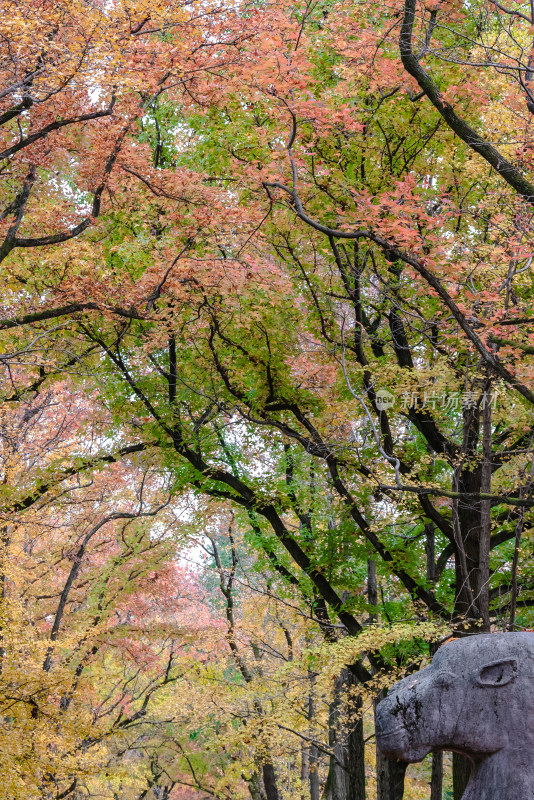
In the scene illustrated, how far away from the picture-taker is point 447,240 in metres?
7.68

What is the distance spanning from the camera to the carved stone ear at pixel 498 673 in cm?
198

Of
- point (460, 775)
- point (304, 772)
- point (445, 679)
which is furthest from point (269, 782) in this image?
point (445, 679)

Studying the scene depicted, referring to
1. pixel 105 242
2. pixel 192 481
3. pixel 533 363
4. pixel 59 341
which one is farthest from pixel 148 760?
pixel 533 363

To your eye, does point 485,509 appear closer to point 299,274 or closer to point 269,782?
point 299,274

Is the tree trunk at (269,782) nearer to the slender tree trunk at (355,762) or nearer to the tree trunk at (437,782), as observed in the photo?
the slender tree trunk at (355,762)

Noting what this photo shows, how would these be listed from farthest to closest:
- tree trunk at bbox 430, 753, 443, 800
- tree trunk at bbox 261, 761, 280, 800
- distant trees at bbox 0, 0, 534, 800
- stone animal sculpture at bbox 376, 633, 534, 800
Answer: tree trunk at bbox 261, 761, 280, 800 → tree trunk at bbox 430, 753, 443, 800 → distant trees at bbox 0, 0, 534, 800 → stone animal sculpture at bbox 376, 633, 534, 800

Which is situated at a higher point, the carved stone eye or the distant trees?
the distant trees

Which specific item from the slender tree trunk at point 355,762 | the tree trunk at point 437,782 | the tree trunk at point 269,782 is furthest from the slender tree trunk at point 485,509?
the tree trunk at point 269,782

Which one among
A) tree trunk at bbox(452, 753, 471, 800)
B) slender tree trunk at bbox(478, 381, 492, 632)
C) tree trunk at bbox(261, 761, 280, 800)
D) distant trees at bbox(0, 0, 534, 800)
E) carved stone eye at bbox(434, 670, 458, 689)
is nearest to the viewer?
carved stone eye at bbox(434, 670, 458, 689)

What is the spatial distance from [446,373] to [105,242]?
533cm

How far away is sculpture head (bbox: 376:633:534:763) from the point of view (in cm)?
196

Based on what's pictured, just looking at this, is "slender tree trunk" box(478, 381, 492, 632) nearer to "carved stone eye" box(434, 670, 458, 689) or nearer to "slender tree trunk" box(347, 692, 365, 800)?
"carved stone eye" box(434, 670, 458, 689)

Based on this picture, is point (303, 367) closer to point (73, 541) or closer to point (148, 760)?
point (73, 541)

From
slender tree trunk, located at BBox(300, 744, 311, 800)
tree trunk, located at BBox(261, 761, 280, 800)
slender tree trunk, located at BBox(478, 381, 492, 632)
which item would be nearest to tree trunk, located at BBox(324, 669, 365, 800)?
tree trunk, located at BBox(261, 761, 280, 800)
